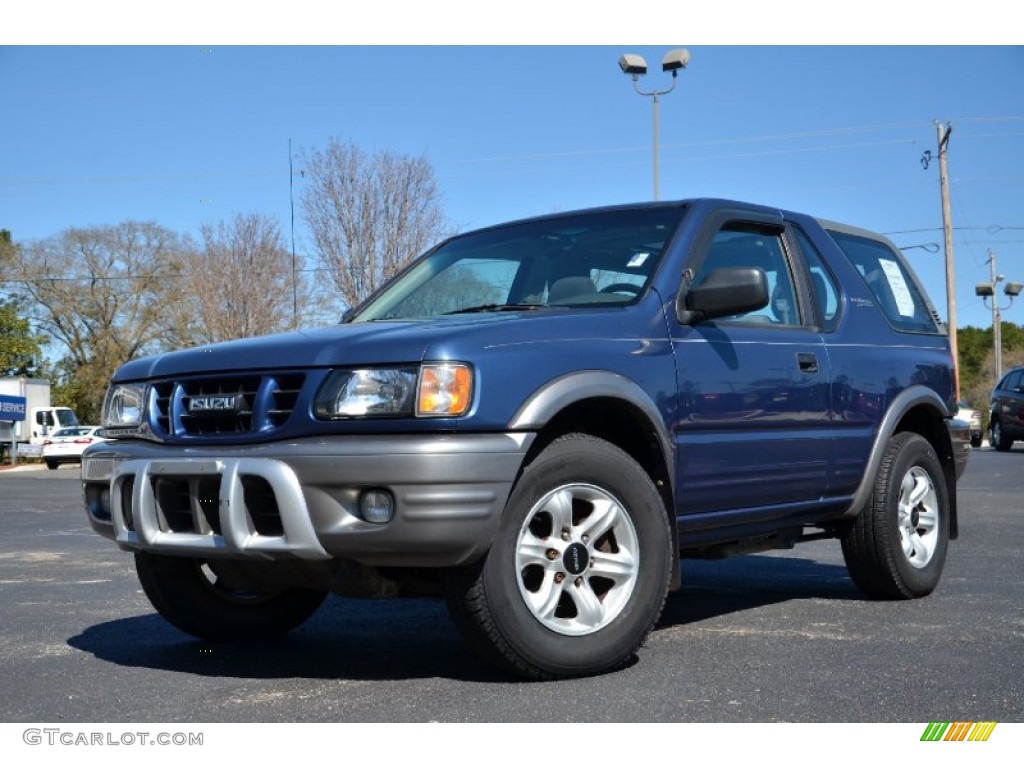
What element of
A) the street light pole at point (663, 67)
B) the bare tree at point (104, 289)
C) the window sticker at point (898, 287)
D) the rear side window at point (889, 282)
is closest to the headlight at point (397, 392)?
the rear side window at point (889, 282)

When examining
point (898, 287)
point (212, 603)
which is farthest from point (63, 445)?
point (212, 603)

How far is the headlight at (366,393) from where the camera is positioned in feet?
14.0

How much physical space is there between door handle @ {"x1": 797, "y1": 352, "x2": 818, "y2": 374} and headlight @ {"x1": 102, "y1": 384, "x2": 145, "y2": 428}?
269 centimetres

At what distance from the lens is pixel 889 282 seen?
22.5ft

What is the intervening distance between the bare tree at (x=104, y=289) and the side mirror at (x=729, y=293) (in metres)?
53.6

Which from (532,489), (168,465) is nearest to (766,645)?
(532,489)

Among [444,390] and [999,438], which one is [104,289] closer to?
[999,438]

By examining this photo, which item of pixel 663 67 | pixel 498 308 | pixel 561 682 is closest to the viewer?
pixel 561 682

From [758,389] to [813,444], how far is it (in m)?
0.50

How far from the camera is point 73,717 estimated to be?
13.2ft

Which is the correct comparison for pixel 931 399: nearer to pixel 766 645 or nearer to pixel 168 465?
pixel 766 645

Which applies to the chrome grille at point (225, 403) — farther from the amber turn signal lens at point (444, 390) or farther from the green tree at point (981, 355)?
the green tree at point (981, 355)

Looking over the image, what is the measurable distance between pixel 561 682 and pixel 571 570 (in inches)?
14.6

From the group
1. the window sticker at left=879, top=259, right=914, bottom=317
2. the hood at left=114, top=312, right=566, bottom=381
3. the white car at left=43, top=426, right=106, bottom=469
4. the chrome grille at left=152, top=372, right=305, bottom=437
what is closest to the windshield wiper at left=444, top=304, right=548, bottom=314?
the hood at left=114, top=312, right=566, bottom=381
